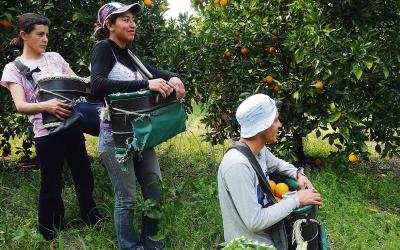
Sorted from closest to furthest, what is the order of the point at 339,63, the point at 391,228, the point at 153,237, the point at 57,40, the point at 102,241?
the point at 153,237, the point at 102,241, the point at 391,228, the point at 339,63, the point at 57,40

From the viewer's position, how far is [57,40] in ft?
14.8

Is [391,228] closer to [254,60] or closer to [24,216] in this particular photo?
[254,60]

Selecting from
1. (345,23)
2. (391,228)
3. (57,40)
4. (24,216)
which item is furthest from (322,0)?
(24,216)

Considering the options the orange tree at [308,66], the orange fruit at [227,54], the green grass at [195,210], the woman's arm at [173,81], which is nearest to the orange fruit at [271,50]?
the orange tree at [308,66]

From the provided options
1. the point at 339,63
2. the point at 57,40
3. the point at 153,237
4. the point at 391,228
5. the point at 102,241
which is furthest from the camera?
the point at 57,40

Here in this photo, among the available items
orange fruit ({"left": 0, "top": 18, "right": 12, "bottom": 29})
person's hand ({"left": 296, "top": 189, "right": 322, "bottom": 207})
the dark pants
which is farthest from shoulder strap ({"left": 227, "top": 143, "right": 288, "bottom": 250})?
orange fruit ({"left": 0, "top": 18, "right": 12, "bottom": 29})

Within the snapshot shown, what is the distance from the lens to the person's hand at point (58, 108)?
303 centimetres

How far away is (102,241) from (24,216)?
0.84 metres

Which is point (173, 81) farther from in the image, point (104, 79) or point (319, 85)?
point (319, 85)

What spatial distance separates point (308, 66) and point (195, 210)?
1.61 metres

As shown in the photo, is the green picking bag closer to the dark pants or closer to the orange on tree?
the dark pants

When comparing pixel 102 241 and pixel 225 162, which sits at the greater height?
pixel 225 162

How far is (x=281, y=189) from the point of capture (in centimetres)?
267

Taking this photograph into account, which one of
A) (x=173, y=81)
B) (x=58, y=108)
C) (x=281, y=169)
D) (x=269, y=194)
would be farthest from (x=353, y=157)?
(x=58, y=108)
